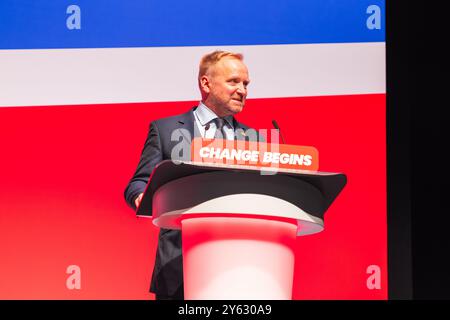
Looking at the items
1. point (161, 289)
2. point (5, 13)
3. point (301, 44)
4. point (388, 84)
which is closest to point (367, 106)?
point (388, 84)

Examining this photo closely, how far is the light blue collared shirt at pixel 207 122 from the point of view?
3057 millimetres

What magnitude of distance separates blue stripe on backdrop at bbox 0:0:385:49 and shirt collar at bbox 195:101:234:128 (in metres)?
0.38

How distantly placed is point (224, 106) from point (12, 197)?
3.42 feet

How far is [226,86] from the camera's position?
3.01 metres

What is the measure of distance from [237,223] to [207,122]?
1.10m

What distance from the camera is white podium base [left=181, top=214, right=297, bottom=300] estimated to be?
80.5 inches

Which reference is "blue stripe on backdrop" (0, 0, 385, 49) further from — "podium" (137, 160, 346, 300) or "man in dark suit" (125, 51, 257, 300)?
"podium" (137, 160, 346, 300)

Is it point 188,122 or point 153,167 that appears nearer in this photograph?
point 153,167

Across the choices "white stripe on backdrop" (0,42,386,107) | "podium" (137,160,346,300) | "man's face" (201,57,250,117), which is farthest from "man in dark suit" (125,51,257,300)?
"podium" (137,160,346,300)

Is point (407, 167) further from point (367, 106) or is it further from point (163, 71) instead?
point (163, 71)

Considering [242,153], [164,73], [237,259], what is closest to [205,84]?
[164,73]

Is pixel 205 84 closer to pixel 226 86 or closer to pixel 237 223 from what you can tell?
pixel 226 86

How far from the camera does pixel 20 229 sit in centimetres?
331

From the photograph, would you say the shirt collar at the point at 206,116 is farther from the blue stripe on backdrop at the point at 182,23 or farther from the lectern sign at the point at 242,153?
the lectern sign at the point at 242,153
